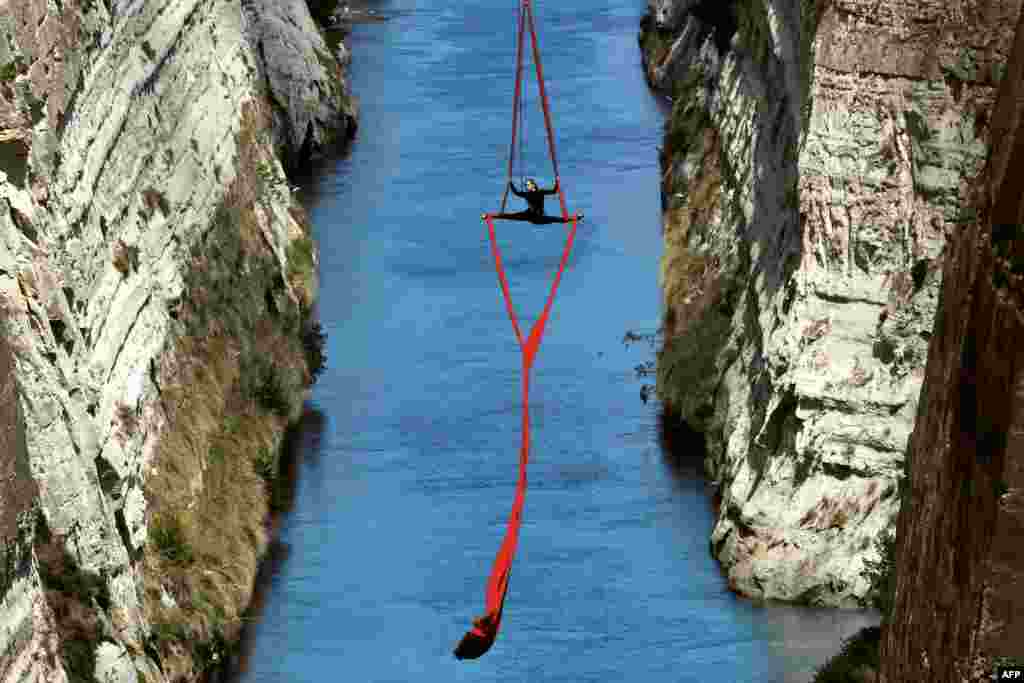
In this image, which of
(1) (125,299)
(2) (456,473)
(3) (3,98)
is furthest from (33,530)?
(2) (456,473)

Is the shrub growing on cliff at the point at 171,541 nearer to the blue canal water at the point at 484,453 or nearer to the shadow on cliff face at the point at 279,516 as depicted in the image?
the shadow on cliff face at the point at 279,516

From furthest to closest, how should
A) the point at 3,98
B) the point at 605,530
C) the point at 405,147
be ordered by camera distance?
the point at 405,147 → the point at 605,530 → the point at 3,98

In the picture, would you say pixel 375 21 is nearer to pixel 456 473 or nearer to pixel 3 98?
pixel 456 473

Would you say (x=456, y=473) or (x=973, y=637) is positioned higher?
(x=973, y=637)

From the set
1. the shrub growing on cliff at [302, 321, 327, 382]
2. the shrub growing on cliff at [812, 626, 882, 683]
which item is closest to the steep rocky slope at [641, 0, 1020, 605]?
the shrub growing on cliff at [812, 626, 882, 683]

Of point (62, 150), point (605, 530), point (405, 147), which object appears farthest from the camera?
point (405, 147)

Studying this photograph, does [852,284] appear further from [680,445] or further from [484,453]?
[484,453]

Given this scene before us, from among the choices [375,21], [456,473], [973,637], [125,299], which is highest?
[973,637]

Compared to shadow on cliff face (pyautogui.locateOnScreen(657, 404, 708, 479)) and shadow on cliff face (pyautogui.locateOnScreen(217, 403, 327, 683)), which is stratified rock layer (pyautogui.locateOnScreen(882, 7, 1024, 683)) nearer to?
shadow on cliff face (pyautogui.locateOnScreen(217, 403, 327, 683))
